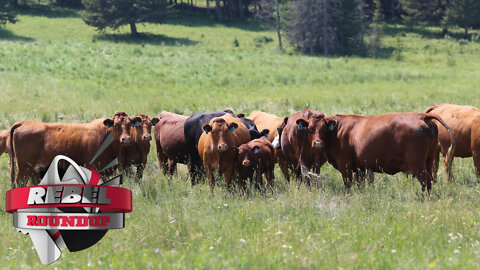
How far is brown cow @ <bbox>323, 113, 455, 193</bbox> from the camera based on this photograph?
8242 millimetres

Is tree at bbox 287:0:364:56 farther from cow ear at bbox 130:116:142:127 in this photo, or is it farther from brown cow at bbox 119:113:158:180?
cow ear at bbox 130:116:142:127

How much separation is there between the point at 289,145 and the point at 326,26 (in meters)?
47.4

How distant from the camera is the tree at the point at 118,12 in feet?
192

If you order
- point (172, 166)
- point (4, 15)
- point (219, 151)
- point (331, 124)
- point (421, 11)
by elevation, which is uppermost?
point (4, 15)

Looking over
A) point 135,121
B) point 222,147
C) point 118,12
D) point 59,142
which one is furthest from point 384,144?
point 118,12

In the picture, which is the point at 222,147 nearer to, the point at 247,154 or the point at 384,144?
the point at 247,154

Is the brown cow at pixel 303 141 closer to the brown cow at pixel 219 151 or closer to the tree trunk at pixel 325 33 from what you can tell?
the brown cow at pixel 219 151

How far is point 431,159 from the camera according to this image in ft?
28.1

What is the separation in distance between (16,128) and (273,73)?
27679 millimetres

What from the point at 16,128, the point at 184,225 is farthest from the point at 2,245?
the point at 16,128

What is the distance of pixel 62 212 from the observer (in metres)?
5.59

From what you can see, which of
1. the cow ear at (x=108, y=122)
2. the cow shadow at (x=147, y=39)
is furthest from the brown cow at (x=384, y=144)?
the cow shadow at (x=147, y=39)

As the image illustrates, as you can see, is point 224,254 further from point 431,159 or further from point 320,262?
point 431,159

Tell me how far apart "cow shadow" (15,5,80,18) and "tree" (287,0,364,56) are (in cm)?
3396
